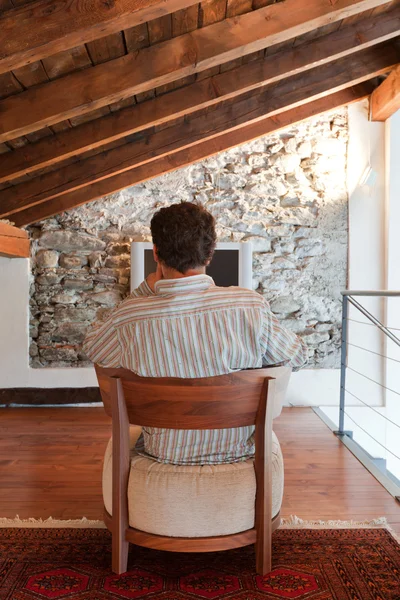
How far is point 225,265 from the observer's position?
527 cm

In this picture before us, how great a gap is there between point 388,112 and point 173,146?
2.07 meters

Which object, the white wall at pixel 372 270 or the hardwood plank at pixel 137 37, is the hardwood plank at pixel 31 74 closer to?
the hardwood plank at pixel 137 37

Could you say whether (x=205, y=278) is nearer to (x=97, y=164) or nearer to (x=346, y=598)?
(x=346, y=598)

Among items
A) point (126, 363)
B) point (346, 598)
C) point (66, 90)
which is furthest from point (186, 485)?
point (66, 90)

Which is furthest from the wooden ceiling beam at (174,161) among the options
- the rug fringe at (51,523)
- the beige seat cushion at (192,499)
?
the beige seat cushion at (192,499)

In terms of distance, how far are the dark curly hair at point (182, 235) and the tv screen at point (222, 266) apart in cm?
321

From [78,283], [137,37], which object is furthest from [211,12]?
[78,283]

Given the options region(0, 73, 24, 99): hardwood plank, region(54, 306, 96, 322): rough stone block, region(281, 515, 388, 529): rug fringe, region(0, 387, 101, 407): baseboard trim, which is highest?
region(0, 73, 24, 99): hardwood plank

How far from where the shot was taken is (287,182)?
5.45 m

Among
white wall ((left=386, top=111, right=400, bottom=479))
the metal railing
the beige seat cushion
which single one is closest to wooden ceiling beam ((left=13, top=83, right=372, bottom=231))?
white wall ((left=386, top=111, right=400, bottom=479))

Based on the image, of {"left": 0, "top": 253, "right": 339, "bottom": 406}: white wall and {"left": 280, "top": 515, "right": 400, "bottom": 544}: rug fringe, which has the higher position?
{"left": 0, "top": 253, "right": 339, "bottom": 406}: white wall

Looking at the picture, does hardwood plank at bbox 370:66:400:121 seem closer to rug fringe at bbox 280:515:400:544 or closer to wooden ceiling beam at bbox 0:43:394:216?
wooden ceiling beam at bbox 0:43:394:216

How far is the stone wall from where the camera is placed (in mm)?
5352

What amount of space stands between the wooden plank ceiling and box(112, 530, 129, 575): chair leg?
6.23 feet
